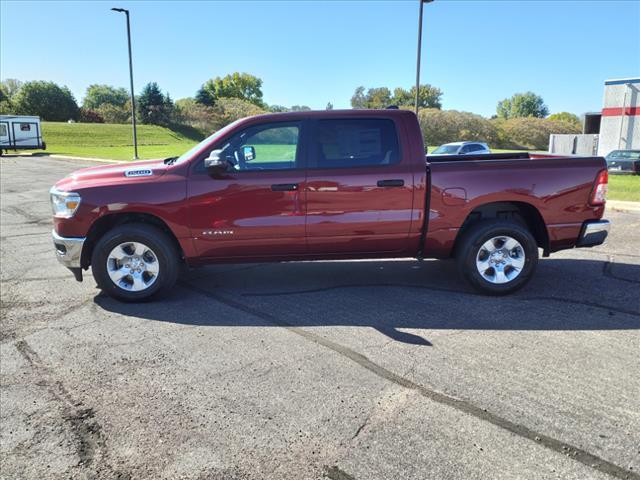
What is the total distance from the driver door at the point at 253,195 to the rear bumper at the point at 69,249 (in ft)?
3.80

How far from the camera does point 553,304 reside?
16.4 ft

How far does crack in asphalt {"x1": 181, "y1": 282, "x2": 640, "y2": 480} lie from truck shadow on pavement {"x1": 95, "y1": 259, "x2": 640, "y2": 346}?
369 mm

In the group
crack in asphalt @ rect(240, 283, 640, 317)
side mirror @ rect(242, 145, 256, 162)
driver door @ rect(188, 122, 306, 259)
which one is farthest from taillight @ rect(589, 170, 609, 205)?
side mirror @ rect(242, 145, 256, 162)

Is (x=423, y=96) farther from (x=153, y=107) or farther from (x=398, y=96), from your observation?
(x=153, y=107)

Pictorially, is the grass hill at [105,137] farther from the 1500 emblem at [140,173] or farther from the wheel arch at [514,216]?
the wheel arch at [514,216]

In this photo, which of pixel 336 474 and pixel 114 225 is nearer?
pixel 336 474

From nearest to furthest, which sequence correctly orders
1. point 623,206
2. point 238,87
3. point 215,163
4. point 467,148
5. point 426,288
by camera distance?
point 215,163 < point 426,288 < point 623,206 < point 467,148 < point 238,87

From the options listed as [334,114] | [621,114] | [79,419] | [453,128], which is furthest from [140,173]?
[453,128]

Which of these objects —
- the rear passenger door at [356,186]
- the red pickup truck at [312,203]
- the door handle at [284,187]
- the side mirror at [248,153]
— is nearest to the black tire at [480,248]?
the red pickup truck at [312,203]

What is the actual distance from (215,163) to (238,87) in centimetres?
12891

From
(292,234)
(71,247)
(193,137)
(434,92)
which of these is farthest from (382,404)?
(434,92)

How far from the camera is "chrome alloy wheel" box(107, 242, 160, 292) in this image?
510 centimetres

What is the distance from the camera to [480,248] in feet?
17.0

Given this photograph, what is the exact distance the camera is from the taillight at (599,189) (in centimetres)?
519
